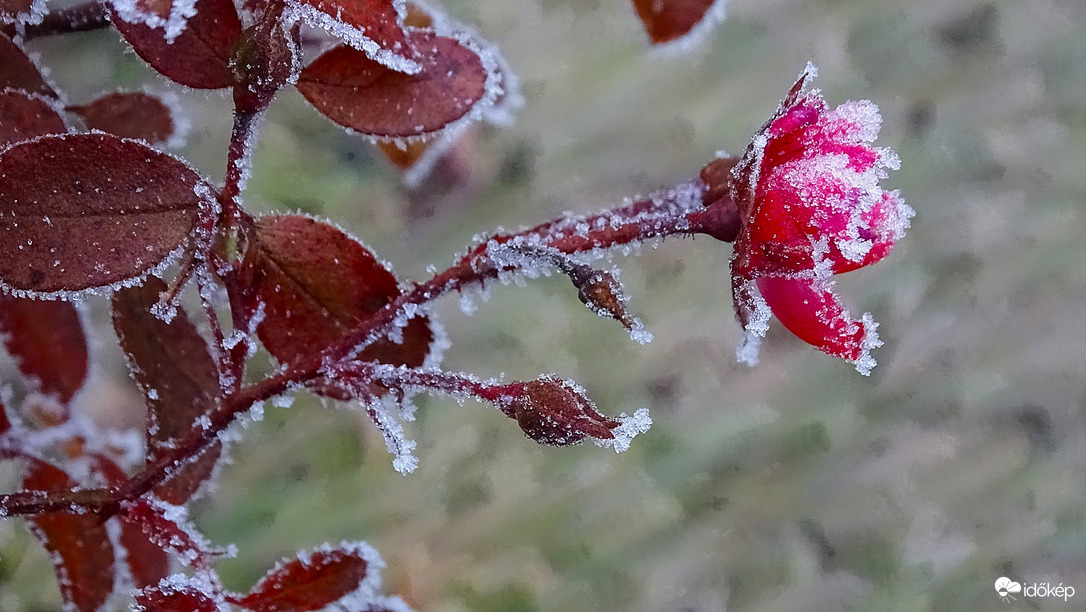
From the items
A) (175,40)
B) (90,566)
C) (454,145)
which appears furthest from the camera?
(454,145)

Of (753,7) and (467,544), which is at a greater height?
(753,7)

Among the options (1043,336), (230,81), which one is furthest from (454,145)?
(1043,336)

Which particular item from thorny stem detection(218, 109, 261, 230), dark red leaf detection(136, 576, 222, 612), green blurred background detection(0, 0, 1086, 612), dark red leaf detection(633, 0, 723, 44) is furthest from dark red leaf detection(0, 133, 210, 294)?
green blurred background detection(0, 0, 1086, 612)

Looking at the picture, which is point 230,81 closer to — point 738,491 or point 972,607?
point 738,491

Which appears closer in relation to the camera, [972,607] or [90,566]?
[90,566]

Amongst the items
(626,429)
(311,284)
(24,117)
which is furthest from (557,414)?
(24,117)

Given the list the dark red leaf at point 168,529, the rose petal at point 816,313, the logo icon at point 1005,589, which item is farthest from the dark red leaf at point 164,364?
the logo icon at point 1005,589

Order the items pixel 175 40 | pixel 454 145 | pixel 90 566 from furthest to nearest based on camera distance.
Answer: pixel 454 145 → pixel 90 566 → pixel 175 40
